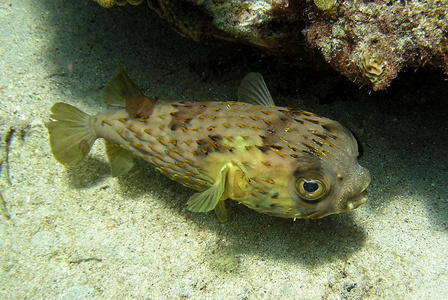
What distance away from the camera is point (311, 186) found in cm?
239

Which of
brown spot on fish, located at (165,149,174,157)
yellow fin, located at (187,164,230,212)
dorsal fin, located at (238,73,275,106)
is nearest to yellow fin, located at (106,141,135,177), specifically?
brown spot on fish, located at (165,149,174,157)

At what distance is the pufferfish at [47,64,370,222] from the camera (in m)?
2.47

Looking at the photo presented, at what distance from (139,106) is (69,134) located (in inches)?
35.0

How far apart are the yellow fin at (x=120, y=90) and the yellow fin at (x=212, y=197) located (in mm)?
1255

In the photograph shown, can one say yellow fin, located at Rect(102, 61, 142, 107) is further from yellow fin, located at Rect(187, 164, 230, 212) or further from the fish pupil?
the fish pupil

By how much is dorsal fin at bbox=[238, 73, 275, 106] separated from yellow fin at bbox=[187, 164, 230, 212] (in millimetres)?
990

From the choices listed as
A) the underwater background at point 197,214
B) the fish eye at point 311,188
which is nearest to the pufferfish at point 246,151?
the fish eye at point 311,188

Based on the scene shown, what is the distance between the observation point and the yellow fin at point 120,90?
3.20 m

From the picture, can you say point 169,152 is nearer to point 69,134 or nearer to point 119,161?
point 119,161

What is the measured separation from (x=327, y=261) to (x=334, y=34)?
2045 mm

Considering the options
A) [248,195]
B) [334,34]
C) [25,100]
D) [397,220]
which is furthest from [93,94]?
[397,220]

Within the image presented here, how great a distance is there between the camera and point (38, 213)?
10.6 feet

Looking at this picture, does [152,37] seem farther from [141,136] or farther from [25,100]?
[141,136]

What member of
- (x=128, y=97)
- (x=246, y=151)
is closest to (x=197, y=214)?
(x=246, y=151)
